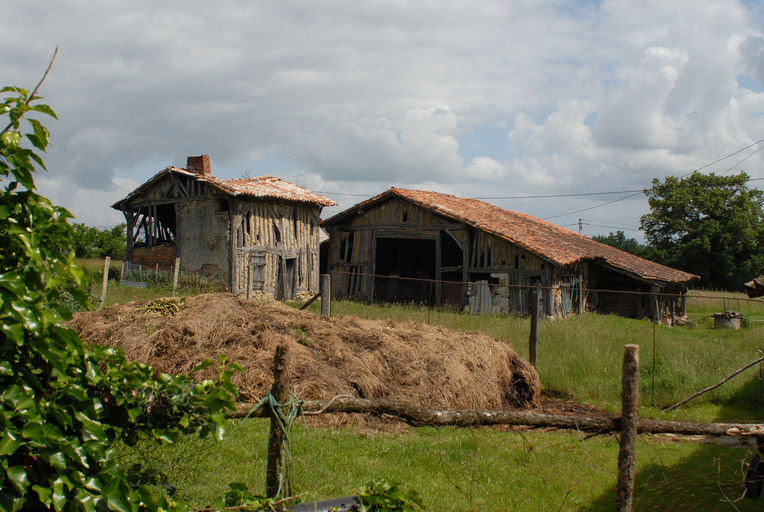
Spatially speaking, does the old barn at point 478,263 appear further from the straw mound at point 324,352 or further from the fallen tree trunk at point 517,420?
the fallen tree trunk at point 517,420

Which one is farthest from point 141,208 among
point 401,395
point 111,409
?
point 111,409

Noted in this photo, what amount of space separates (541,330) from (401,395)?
4.52m

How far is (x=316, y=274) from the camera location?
25.6 m

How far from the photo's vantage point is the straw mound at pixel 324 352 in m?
8.13

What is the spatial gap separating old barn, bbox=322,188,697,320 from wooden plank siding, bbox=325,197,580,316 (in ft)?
0.12

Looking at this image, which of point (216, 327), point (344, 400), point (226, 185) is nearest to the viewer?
point (344, 400)

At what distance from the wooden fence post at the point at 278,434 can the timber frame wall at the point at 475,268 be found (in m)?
17.5

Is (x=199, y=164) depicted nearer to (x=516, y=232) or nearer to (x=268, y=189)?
(x=268, y=189)

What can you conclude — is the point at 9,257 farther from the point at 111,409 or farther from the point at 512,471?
the point at 512,471

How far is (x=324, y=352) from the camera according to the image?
28.9 feet

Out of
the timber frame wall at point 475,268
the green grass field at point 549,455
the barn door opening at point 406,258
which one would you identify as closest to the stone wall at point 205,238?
the timber frame wall at point 475,268

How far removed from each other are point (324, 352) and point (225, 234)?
14217 millimetres

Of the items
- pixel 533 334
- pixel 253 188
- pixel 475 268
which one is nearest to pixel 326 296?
pixel 533 334

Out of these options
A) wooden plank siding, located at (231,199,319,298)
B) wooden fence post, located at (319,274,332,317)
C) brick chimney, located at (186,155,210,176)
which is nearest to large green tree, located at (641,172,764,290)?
wooden plank siding, located at (231,199,319,298)
